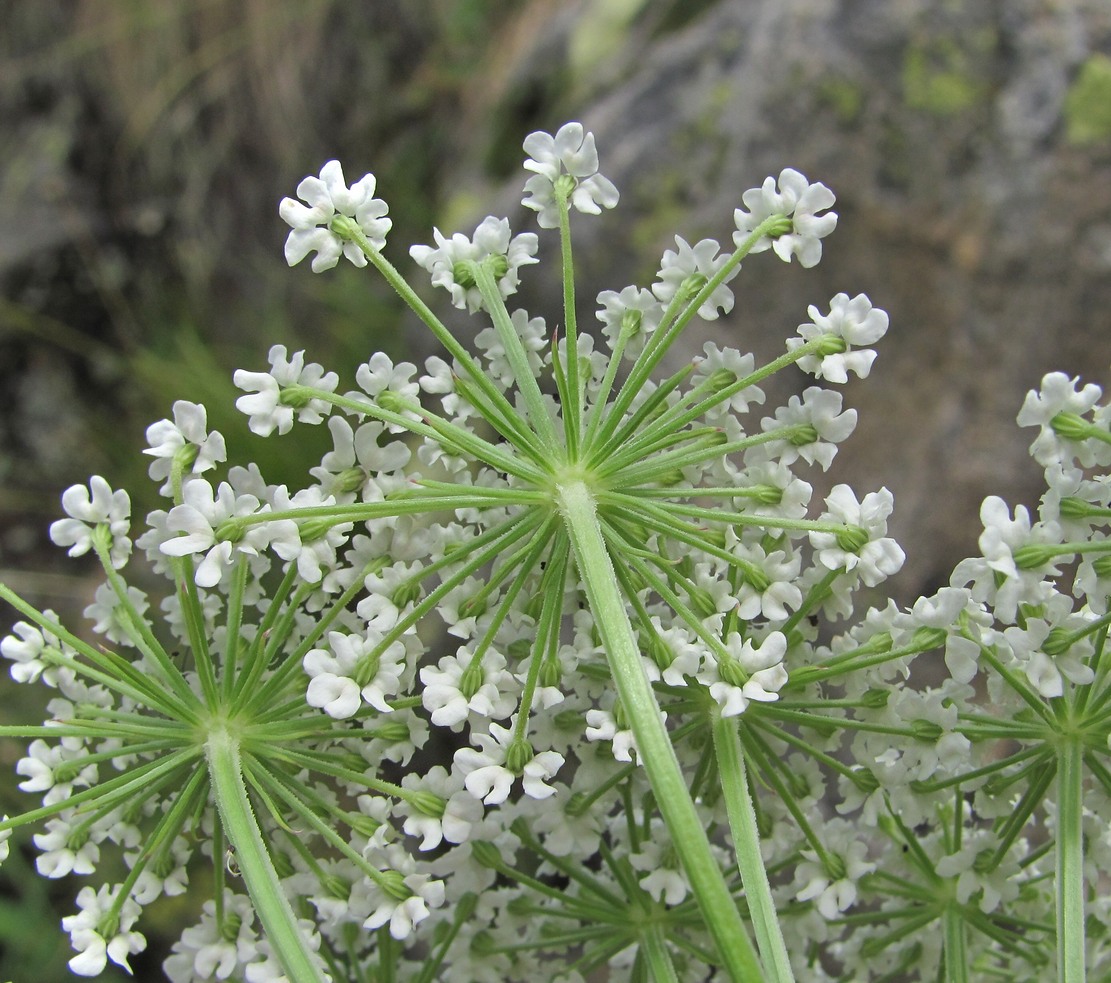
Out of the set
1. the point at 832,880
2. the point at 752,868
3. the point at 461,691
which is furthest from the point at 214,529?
the point at 832,880

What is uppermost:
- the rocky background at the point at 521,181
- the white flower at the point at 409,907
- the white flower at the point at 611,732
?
the rocky background at the point at 521,181

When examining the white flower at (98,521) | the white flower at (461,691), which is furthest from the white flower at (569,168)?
the white flower at (98,521)

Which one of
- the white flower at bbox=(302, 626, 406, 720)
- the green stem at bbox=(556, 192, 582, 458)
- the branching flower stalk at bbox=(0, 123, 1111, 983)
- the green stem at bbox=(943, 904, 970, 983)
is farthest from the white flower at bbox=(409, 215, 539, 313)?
the green stem at bbox=(943, 904, 970, 983)

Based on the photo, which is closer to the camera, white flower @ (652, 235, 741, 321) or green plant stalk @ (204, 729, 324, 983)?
green plant stalk @ (204, 729, 324, 983)

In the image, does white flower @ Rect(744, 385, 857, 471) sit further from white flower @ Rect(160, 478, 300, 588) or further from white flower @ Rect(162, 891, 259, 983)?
white flower @ Rect(162, 891, 259, 983)

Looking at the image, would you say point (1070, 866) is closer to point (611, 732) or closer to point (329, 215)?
point (611, 732)

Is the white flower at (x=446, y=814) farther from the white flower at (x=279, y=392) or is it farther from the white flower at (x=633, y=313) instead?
the white flower at (x=633, y=313)
